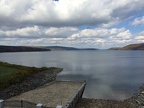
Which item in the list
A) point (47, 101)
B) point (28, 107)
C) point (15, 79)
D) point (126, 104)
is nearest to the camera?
point (28, 107)

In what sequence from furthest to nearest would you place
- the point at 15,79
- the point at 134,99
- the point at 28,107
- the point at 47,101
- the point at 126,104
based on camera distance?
1. the point at 15,79
2. the point at 134,99
3. the point at 126,104
4. the point at 47,101
5. the point at 28,107

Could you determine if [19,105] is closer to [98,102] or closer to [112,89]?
[98,102]

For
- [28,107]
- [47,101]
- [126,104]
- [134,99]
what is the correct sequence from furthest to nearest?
[134,99]
[126,104]
[47,101]
[28,107]

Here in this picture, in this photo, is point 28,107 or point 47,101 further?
point 47,101

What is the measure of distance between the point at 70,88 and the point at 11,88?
1192cm

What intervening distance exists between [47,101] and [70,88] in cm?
926

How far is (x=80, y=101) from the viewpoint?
32156 millimetres

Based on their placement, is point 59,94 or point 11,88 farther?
point 11,88

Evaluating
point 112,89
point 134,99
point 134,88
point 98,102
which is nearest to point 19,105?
point 98,102

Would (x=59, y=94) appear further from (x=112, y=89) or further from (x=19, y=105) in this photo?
(x=112, y=89)

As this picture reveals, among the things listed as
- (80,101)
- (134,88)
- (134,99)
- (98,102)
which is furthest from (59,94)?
(134,88)

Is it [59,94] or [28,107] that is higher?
[28,107]

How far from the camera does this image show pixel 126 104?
105ft

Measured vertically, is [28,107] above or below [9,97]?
above
